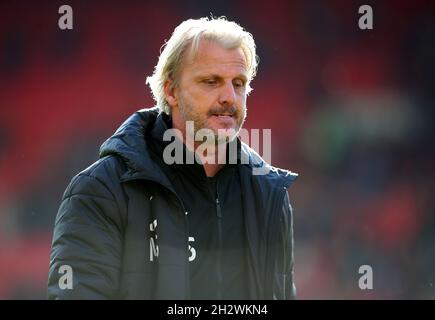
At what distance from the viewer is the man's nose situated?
2275 millimetres

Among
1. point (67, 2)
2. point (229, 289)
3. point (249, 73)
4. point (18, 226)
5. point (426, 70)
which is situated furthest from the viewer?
point (426, 70)

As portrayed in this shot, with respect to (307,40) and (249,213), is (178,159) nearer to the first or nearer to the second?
(249,213)

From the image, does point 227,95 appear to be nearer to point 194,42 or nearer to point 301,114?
point 194,42

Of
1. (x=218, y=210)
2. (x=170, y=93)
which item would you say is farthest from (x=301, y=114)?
(x=218, y=210)

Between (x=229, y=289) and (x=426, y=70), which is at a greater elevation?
(x=426, y=70)

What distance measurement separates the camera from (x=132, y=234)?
6.75ft

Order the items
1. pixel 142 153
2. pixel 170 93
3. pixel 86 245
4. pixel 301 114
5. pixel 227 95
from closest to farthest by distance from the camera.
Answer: pixel 86 245
pixel 142 153
pixel 227 95
pixel 170 93
pixel 301 114

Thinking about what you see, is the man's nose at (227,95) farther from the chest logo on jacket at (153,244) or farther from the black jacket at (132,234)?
the chest logo on jacket at (153,244)

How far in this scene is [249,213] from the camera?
2246mm

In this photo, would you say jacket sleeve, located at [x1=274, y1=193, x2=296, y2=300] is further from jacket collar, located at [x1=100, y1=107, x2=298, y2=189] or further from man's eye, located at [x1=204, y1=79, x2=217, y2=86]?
man's eye, located at [x1=204, y1=79, x2=217, y2=86]

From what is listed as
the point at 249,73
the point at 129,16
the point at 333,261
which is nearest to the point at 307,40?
the point at 129,16

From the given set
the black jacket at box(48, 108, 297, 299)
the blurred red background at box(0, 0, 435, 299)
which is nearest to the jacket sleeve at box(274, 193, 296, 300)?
the black jacket at box(48, 108, 297, 299)

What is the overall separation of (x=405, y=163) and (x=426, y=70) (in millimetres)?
823

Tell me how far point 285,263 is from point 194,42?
743 mm
